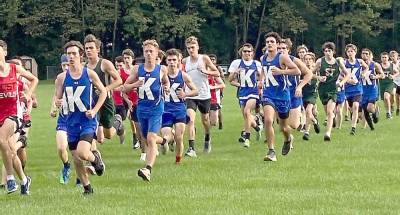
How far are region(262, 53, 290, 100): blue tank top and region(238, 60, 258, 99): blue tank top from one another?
2.22 meters

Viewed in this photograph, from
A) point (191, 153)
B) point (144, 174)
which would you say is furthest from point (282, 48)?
point (144, 174)

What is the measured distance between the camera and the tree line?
68688mm

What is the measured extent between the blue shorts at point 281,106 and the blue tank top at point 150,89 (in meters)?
2.65

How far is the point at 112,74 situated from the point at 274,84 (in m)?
3.39

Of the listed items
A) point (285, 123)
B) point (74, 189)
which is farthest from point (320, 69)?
point (74, 189)

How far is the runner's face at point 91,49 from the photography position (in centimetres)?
1313

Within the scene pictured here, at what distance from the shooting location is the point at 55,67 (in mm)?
69875

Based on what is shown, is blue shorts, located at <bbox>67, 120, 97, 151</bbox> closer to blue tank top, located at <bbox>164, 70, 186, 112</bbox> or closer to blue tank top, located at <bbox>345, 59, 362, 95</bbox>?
blue tank top, located at <bbox>164, 70, 186, 112</bbox>

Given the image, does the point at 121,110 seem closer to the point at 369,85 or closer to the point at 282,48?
the point at 282,48

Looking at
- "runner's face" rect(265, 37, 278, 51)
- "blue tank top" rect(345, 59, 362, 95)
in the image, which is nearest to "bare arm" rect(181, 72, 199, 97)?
"runner's face" rect(265, 37, 278, 51)

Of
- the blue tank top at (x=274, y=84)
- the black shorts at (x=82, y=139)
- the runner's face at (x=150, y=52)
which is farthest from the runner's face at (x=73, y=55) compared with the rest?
the blue tank top at (x=274, y=84)

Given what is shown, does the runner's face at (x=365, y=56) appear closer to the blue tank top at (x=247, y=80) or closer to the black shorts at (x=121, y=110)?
the blue tank top at (x=247, y=80)

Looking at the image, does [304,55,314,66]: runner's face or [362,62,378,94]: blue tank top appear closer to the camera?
[304,55,314,66]: runner's face

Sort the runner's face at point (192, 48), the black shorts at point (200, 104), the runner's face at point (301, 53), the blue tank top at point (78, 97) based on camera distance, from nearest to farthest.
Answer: the blue tank top at point (78, 97), the runner's face at point (192, 48), the black shorts at point (200, 104), the runner's face at point (301, 53)
